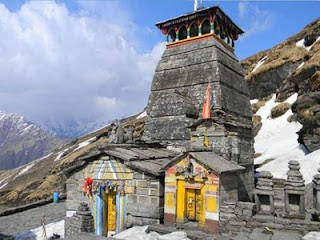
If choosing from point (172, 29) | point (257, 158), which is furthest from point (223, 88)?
point (257, 158)

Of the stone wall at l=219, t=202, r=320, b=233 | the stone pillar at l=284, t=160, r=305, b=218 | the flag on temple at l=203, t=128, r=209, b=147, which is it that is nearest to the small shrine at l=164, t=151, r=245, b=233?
the stone wall at l=219, t=202, r=320, b=233

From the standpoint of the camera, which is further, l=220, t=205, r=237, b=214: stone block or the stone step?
l=220, t=205, r=237, b=214: stone block

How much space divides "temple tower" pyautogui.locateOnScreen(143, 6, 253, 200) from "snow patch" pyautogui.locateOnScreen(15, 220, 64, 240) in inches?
323

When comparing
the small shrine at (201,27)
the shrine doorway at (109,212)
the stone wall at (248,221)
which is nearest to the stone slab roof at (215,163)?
the stone wall at (248,221)

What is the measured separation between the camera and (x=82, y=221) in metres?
15.7

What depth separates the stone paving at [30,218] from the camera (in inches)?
685

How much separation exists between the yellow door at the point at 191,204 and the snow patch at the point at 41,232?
282 inches

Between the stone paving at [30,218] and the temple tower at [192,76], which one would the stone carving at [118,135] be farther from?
the stone paving at [30,218]

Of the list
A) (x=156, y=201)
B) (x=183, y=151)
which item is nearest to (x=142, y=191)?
(x=156, y=201)

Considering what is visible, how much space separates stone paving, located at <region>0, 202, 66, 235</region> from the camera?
1741cm

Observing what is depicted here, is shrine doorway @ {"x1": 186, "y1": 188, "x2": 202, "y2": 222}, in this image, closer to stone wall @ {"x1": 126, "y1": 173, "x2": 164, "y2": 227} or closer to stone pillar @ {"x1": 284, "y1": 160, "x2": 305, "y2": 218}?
stone wall @ {"x1": 126, "y1": 173, "x2": 164, "y2": 227}

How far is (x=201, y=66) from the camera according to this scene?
Result: 2288 cm

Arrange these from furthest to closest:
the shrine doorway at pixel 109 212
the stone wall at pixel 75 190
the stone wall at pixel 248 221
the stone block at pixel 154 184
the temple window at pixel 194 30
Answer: the temple window at pixel 194 30 < the stone wall at pixel 75 190 < the shrine doorway at pixel 109 212 < the stone block at pixel 154 184 < the stone wall at pixel 248 221

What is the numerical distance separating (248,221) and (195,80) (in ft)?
40.5
